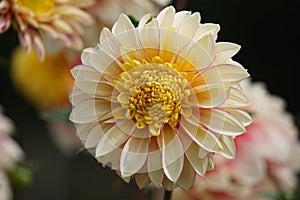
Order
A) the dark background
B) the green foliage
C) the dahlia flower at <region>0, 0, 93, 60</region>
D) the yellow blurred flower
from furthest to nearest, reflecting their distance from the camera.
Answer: the dark background < the yellow blurred flower < the green foliage < the dahlia flower at <region>0, 0, 93, 60</region>

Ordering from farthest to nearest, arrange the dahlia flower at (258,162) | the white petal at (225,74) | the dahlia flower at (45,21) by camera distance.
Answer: the dahlia flower at (258,162), the dahlia flower at (45,21), the white petal at (225,74)

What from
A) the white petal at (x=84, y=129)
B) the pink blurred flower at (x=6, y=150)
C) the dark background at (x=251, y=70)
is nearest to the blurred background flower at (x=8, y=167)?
the pink blurred flower at (x=6, y=150)

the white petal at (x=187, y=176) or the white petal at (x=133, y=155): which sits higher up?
the white petal at (x=133, y=155)

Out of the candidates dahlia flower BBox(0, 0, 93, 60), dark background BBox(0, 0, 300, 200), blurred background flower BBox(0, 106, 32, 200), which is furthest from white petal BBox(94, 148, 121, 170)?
dark background BBox(0, 0, 300, 200)

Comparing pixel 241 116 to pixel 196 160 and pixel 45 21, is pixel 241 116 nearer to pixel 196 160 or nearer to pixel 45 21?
pixel 196 160

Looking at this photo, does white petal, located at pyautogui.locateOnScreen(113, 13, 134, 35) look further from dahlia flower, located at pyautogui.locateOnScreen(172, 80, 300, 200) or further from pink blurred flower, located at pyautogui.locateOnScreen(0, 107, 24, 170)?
pink blurred flower, located at pyautogui.locateOnScreen(0, 107, 24, 170)

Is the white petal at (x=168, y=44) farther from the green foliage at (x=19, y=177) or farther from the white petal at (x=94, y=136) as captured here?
the green foliage at (x=19, y=177)

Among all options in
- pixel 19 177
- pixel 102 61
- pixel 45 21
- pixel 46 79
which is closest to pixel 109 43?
pixel 102 61
